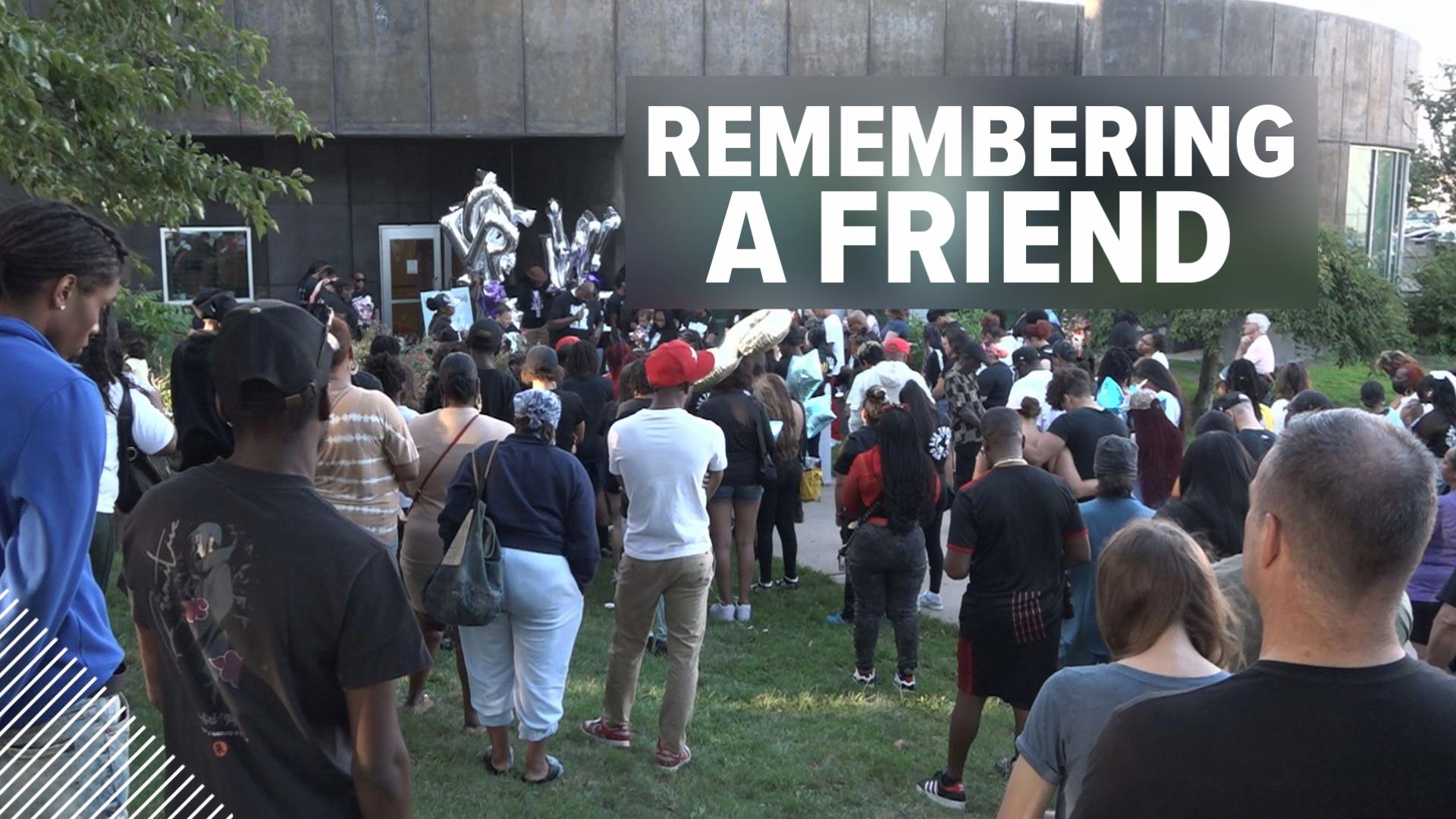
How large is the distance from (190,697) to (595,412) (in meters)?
6.87

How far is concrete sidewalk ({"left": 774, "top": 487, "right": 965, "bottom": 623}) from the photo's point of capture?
10.0 metres

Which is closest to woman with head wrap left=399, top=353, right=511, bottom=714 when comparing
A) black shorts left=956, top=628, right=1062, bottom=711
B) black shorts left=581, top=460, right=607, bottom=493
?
black shorts left=956, top=628, right=1062, bottom=711

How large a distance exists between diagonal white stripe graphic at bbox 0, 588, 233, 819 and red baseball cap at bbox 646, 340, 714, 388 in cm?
375

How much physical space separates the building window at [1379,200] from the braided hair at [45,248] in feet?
82.8

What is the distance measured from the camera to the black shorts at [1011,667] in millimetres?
6039

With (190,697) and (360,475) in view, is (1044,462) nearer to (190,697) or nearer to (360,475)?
(360,475)

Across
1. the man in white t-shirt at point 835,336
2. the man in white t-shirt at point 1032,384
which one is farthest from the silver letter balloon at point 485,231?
the man in white t-shirt at point 1032,384

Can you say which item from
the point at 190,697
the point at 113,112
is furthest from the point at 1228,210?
the point at 190,697

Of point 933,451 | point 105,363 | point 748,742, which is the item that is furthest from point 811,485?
point 105,363

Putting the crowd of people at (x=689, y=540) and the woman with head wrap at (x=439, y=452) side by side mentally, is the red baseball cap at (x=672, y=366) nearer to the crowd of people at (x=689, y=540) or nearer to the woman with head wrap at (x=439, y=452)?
the crowd of people at (x=689, y=540)

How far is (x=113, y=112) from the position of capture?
782cm

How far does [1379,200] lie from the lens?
87.7ft

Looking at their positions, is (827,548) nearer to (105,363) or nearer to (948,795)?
(948,795)

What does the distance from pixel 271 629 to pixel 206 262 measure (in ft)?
76.4
